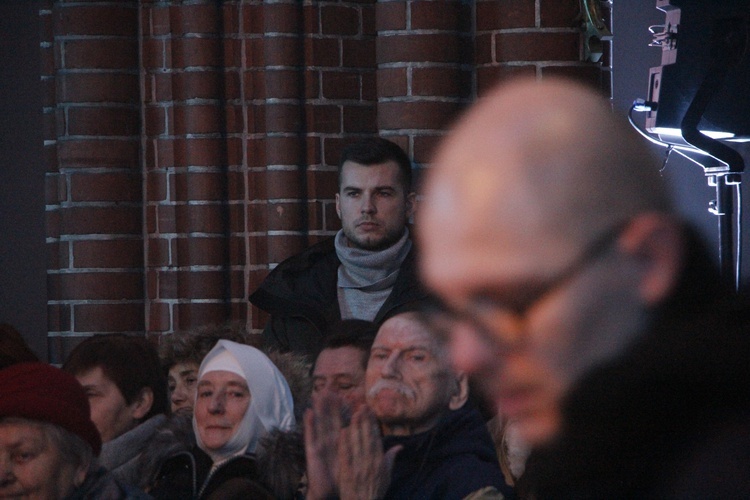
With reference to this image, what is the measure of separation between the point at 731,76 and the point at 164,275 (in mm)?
1948

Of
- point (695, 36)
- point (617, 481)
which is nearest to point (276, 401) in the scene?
point (695, 36)

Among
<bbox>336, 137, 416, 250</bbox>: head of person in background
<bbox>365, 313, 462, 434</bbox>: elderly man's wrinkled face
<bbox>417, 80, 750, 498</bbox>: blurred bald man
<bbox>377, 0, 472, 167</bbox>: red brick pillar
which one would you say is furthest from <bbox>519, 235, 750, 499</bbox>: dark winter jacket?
<bbox>377, 0, 472, 167</bbox>: red brick pillar

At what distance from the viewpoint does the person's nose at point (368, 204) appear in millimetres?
3006

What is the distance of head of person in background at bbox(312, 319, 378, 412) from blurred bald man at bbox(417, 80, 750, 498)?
1955 mm

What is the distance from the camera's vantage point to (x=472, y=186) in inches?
14.4

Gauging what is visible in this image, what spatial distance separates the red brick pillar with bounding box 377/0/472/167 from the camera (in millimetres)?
3238

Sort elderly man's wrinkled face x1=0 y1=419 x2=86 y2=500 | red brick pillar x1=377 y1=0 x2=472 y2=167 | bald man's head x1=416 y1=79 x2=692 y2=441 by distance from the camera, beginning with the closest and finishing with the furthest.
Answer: bald man's head x1=416 y1=79 x2=692 y2=441, elderly man's wrinkled face x1=0 y1=419 x2=86 y2=500, red brick pillar x1=377 y1=0 x2=472 y2=167

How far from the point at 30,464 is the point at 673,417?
201cm

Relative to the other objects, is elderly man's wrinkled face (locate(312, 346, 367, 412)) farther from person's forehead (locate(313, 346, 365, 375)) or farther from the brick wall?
the brick wall

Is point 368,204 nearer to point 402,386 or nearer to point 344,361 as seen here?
point 344,361

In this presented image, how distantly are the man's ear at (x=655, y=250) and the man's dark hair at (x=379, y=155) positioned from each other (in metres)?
2.68

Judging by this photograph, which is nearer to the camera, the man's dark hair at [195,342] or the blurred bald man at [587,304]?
the blurred bald man at [587,304]

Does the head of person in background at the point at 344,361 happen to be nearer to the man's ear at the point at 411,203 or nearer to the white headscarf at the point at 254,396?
the white headscarf at the point at 254,396

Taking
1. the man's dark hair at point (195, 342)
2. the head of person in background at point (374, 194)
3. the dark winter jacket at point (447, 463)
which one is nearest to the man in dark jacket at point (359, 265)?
the head of person in background at point (374, 194)
